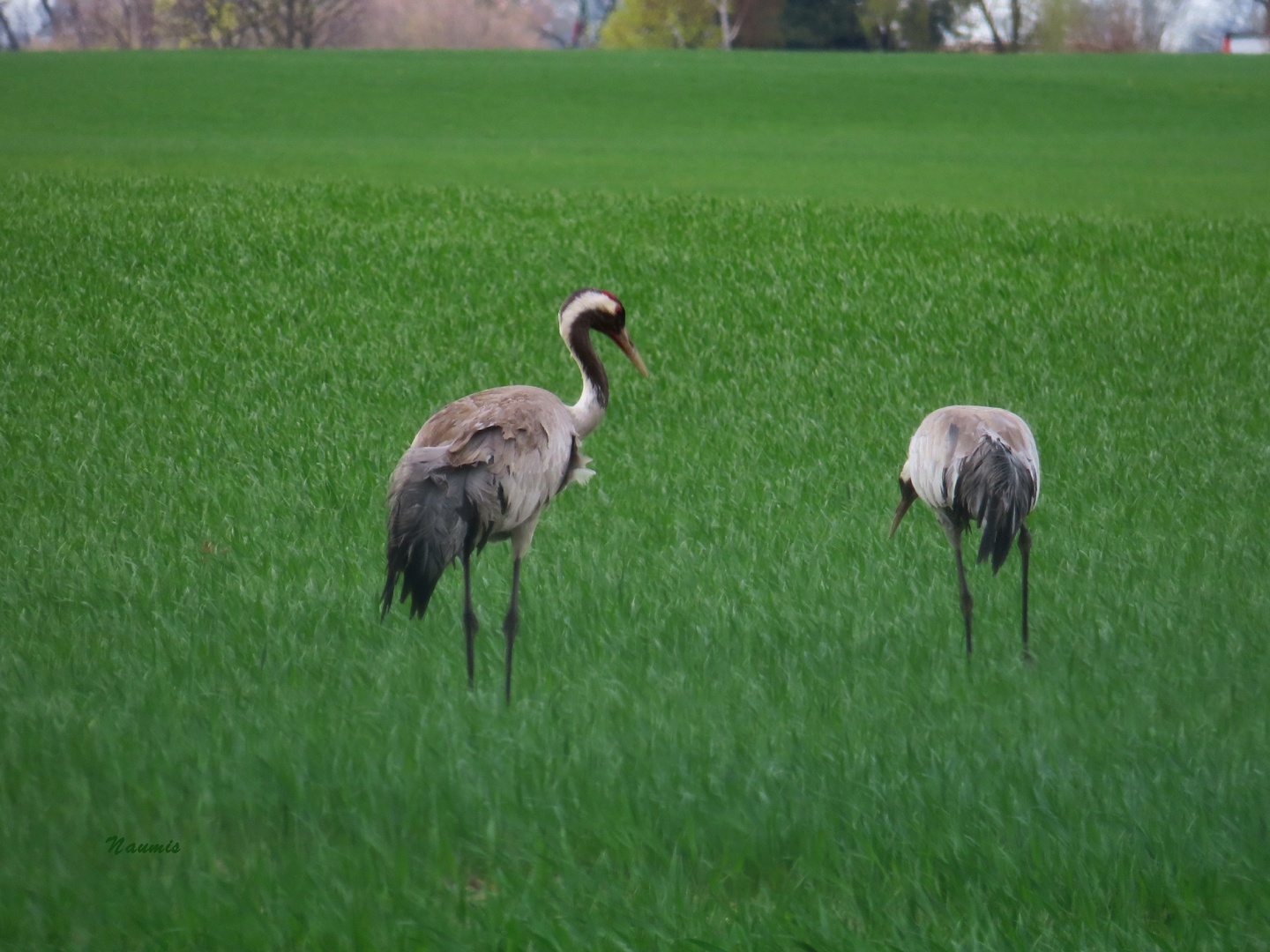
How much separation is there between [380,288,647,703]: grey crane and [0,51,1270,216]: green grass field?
55.1 ft

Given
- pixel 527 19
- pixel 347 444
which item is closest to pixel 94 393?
pixel 347 444

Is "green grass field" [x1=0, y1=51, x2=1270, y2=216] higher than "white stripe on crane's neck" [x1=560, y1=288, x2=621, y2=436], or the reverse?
"green grass field" [x1=0, y1=51, x2=1270, y2=216]

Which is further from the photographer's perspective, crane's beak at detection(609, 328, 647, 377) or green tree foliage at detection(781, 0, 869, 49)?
green tree foliage at detection(781, 0, 869, 49)

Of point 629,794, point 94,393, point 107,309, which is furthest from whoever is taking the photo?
point 107,309

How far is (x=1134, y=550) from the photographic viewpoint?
292 inches

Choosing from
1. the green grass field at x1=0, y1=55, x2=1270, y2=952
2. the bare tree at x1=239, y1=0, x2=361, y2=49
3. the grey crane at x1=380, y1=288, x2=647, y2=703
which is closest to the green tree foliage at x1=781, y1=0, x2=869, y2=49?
the bare tree at x1=239, y1=0, x2=361, y2=49

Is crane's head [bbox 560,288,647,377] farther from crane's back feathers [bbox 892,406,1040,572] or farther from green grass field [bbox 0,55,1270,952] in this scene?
crane's back feathers [bbox 892,406,1040,572]

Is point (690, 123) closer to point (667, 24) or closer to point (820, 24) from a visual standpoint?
point (820, 24)

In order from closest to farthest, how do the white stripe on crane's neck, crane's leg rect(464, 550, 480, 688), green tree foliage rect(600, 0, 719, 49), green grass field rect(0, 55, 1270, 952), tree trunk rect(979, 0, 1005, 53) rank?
green grass field rect(0, 55, 1270, 952)
crane's leg rect(464, 550, 480, 688)
the white stripe on crane's neck
tree trunk rect(979, 0, 1005, 53)
green tree foliage rect(600, 0, 719, 49)

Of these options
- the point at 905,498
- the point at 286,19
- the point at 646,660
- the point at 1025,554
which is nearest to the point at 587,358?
the point at 646,660

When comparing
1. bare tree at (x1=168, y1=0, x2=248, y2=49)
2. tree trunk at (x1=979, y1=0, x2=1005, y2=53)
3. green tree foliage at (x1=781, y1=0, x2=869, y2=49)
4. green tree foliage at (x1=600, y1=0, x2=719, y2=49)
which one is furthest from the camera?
green tree foliage at (x1=600, y1=0, x2=719, y2=49)

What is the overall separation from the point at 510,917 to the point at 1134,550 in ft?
16.1

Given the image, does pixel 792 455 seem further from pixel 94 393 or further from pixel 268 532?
pixel 94 393

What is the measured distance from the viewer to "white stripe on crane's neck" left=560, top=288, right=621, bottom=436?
6352mm
